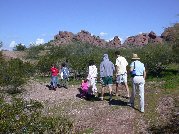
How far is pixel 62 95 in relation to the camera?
58.8ft

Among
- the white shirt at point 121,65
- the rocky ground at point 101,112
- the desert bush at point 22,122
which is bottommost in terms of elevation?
the rocky ground at point 101,112

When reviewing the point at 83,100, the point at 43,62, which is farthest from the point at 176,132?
the point at 43,62

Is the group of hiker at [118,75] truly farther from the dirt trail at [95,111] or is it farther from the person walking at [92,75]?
the dirt trail at [95,111]

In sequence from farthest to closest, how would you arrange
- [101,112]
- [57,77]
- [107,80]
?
[57,77] → [107,80] → [101,112]

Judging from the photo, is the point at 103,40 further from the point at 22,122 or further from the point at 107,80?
the point at 22,122

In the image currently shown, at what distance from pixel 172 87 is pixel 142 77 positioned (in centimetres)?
526

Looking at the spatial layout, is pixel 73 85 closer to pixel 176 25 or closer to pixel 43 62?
pixel 43 62

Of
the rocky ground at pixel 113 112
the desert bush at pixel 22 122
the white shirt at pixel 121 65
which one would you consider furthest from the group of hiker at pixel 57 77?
the desert bush at pixel 22 122

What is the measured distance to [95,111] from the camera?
14125 millimetres

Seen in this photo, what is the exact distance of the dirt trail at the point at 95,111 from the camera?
12185mm

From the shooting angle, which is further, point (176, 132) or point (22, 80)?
point (22, 80)

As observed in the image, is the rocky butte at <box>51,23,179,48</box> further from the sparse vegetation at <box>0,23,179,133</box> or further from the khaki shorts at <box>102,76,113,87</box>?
the khaki shorts at <box>102,76,113,87</box>

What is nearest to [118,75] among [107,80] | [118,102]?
[107,80]

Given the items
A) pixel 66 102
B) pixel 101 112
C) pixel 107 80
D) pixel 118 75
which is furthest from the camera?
pixel 66 102
